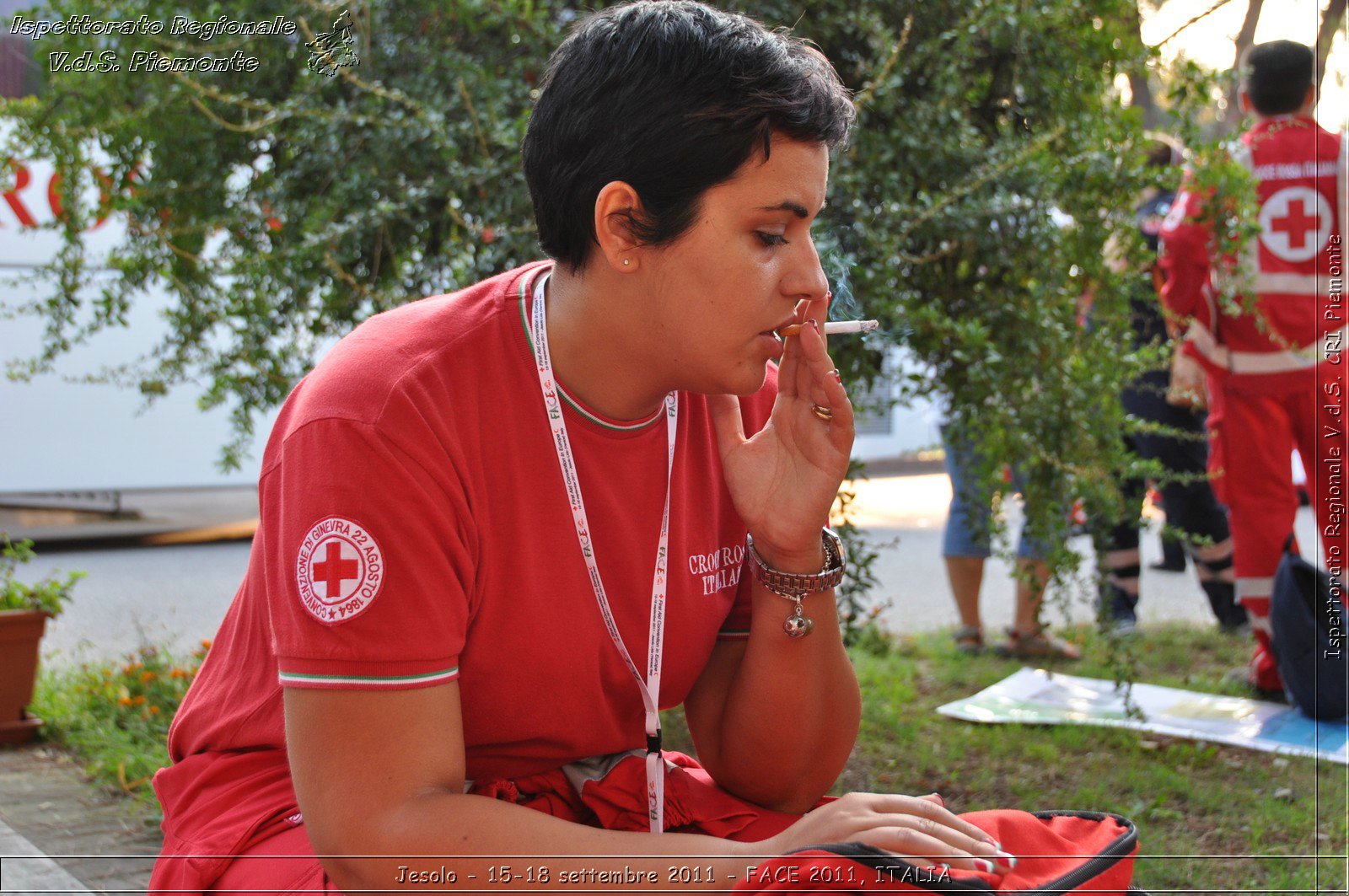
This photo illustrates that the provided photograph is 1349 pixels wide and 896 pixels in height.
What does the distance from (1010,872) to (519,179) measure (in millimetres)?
2532

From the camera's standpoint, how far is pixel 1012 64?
12.0 ft

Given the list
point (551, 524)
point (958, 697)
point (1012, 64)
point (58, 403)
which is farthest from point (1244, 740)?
point (58, 403)

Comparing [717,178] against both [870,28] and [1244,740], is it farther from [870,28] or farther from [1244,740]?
[1244,740]

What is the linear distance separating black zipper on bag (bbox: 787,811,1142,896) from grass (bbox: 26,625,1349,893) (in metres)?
1.50

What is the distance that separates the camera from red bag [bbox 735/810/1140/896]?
4.25 ft

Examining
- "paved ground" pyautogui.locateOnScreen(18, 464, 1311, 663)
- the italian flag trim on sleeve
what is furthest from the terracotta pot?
the italian flag trim on sleeve

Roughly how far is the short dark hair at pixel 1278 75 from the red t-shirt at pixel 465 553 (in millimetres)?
3379

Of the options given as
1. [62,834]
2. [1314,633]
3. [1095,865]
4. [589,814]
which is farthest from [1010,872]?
[1314,633]

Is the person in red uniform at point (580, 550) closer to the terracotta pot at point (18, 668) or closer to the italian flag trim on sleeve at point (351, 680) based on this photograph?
the italian flag trim on sleeve at point (351, 680)

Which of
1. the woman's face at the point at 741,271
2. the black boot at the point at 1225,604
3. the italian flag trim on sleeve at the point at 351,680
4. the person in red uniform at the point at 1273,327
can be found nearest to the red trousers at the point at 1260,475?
the person in red uniform at the point at 1273,327

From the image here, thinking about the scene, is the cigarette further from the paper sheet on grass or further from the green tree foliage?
the paper sheet on grass

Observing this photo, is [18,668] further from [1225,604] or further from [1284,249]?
[1225,604]

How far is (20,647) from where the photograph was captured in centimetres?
381

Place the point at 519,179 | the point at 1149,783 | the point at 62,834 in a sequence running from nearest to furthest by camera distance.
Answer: the point at 62,834 < the point at 519,179 < the point at 1149,783
